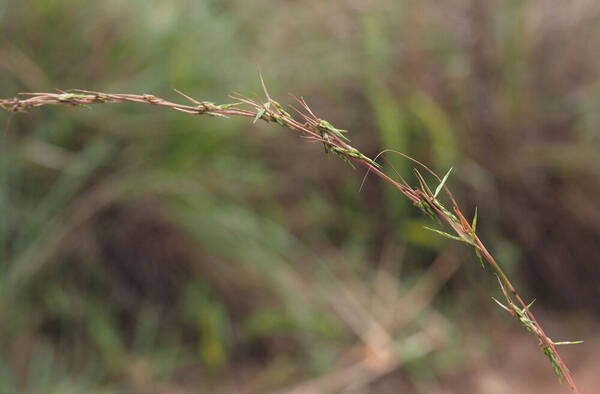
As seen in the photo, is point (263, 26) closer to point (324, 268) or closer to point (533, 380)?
point (324, 268)

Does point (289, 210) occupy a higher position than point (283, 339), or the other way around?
point (289, 210)

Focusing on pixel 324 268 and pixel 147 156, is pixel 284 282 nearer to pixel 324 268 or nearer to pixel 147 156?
pixel 324 268

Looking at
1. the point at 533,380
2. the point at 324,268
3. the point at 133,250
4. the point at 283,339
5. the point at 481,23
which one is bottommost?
the point at 533,380

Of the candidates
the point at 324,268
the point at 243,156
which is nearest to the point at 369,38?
the point at 243,156

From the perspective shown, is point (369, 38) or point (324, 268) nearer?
point (324, 268)

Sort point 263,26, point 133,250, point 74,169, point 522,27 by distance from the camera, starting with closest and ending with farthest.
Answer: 1. point 74,169
2. point 133,250
3. point 522,27
4. point 263,26

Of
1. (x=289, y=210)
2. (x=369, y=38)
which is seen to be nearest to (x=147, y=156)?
(x=289, y=210)

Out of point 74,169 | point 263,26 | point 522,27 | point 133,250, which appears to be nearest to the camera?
point 74,169
